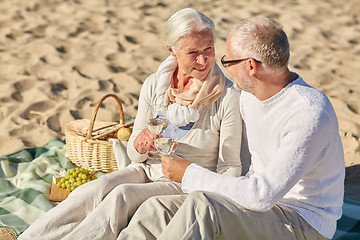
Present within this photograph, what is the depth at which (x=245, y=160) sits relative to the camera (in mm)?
3514

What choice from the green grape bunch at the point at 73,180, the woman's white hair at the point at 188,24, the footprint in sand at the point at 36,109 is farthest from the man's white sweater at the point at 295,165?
the footprint in sand at the point at 36,109

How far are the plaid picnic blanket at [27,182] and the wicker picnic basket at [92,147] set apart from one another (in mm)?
185

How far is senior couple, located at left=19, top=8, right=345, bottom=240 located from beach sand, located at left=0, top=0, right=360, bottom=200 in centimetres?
173

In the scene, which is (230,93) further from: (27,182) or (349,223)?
(27,182)

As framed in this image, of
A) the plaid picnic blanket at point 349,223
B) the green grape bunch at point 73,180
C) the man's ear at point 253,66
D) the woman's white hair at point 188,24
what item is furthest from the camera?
the green grape bunch at point 73,180

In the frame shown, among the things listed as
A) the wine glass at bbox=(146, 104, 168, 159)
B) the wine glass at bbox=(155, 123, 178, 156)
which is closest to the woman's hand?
the wine glass at bbox=(146, 104, 168, 159)

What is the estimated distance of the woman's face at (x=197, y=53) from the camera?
10.7 feet

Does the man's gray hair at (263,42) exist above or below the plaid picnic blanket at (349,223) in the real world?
above

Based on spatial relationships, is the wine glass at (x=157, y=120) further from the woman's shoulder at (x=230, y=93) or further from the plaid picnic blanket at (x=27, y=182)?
the plaid picnic blanket at (x=27, y=182)

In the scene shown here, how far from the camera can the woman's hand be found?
Answer: 3.14m

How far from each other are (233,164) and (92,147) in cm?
162

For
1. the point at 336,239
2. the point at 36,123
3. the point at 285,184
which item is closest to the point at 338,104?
the point at 336,239

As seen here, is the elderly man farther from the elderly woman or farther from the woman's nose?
the woman's nose

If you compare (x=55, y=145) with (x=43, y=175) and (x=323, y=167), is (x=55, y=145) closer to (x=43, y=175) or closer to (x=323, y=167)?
(x=43, y=175)
